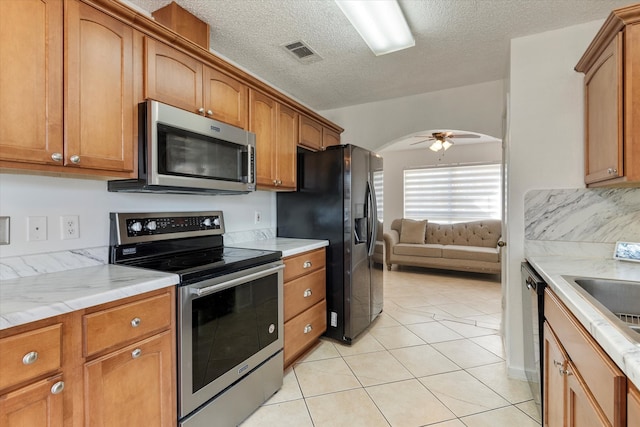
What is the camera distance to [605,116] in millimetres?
1634

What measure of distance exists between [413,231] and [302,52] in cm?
415

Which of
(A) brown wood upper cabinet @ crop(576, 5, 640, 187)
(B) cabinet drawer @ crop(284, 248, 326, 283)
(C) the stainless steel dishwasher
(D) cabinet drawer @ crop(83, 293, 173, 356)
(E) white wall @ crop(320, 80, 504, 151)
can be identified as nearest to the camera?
(D) cabinet drawer @ crop(83, 293, 173, 356)

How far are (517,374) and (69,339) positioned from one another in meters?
2.59

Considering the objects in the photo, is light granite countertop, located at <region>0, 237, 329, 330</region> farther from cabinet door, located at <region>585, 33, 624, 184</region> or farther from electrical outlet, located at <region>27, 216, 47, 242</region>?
cabinet door, located at <region>585, 33, 624, 184</region>

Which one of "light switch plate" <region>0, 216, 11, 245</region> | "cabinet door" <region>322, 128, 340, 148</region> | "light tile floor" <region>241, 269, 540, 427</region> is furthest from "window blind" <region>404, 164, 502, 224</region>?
"light switch plate" <region>0, 216, 11, 245</region>

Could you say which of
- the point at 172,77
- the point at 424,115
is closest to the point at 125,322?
the point at 172,77

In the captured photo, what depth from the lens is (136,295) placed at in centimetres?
124

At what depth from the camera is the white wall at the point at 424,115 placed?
3.02 metres

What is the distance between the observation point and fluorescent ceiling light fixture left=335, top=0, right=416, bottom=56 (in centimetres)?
177

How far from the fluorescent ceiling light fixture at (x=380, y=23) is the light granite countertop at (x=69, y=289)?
1.75 meters

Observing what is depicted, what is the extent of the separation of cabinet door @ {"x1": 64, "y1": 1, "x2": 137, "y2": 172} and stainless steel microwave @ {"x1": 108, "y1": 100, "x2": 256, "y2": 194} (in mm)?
90

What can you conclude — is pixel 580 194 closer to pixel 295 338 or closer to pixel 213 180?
pixel 295 338

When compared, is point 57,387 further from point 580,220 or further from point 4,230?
point 580,220

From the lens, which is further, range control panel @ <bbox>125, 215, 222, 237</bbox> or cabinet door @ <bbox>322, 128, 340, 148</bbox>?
cabinet door @ <bbox>322, 128, 340, 148</bbox>
